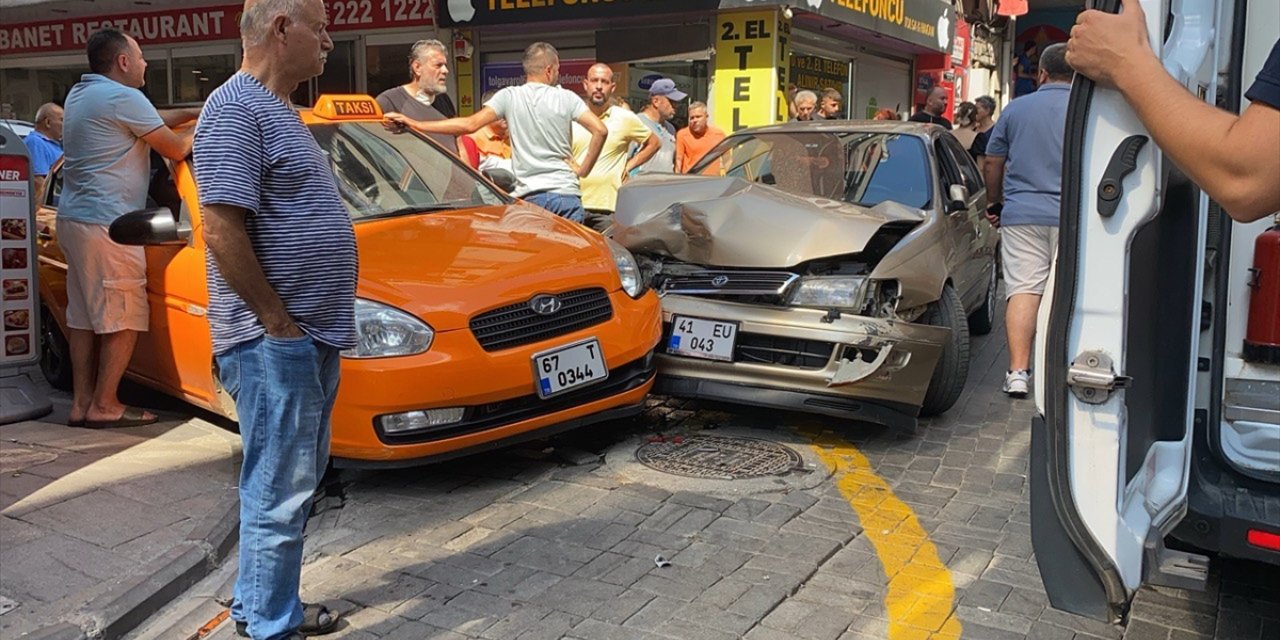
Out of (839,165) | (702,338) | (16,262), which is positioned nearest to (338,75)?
(16,262)

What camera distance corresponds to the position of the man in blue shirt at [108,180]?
4.93 m

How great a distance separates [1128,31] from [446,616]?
2.52m

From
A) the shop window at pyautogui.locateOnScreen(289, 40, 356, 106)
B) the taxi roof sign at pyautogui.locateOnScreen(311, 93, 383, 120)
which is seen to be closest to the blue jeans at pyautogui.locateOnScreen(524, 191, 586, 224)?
the taxi roof sign at pyautogui.locateOnScreen(311, 93, 383, 120)

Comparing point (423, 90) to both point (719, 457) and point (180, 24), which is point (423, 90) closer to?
point (719, 457)

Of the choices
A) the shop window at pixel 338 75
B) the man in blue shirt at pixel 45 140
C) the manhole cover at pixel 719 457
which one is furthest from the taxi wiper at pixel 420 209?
the shop window at pixel 338 75

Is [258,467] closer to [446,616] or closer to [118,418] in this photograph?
[446,616]

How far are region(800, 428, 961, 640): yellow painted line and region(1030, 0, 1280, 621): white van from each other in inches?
32.8

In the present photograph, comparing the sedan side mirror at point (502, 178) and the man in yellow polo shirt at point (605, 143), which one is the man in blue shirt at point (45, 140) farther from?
the sedan side mirror at point (502, 178)

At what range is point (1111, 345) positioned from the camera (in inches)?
90.0

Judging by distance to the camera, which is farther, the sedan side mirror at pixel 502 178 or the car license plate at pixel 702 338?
the sedan side mirror at pixel 502 178

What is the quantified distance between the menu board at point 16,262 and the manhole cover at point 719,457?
11.1 feet

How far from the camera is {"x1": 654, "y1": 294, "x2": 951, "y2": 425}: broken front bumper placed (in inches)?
185

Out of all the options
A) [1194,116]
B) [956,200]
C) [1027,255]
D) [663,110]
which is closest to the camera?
[1194,116]

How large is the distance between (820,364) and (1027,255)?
1790 mm
